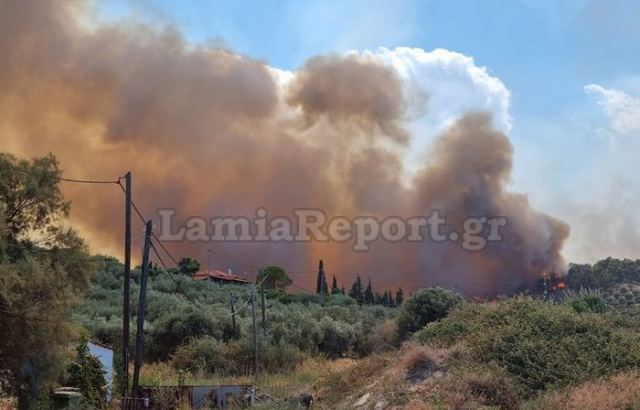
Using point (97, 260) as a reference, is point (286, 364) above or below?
below

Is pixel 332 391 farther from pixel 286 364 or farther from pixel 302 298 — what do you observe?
pixel 302 298

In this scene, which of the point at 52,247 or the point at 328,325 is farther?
the point at 328,325

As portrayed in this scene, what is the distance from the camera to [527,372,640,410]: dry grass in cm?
1792

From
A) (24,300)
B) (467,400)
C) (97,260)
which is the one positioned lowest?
(467,400)

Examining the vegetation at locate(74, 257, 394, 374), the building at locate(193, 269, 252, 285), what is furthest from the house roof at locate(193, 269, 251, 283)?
the vegetation at locate(74, 257, 394, 374)

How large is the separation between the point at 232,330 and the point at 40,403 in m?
31.7

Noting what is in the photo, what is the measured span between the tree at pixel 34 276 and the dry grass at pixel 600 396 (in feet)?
43.0

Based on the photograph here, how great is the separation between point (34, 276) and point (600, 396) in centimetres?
1479

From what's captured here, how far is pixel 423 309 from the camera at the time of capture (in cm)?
4512

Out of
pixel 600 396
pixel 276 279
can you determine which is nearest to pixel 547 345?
pixel 600 396

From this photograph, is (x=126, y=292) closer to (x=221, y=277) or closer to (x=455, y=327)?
(x=455, y=327)

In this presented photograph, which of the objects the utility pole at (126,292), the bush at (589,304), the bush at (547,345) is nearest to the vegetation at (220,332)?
the utility pole at (126,292)

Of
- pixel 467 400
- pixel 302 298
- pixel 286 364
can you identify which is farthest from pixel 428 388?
pixel 302 298

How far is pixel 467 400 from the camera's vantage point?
65.5 ft
